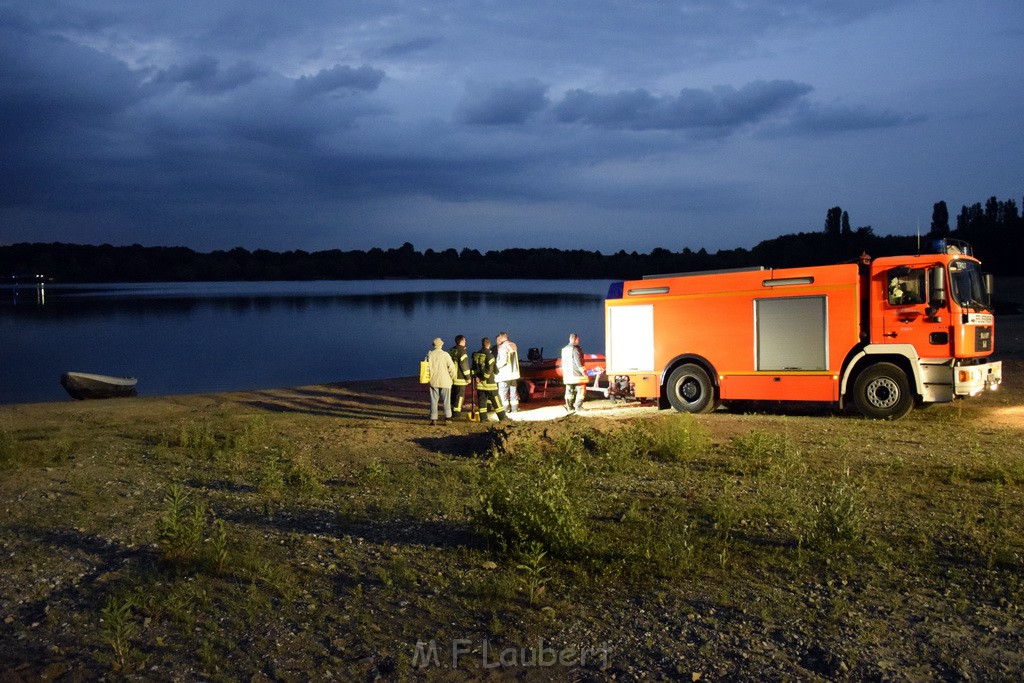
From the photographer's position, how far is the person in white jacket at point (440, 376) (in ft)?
53.9

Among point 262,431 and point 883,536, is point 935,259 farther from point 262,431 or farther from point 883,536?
point 262,431

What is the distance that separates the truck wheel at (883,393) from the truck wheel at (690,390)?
2.67m

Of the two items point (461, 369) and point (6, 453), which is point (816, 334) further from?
point (6, 453)

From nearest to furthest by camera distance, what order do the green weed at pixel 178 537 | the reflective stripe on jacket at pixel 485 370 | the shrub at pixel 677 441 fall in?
the green weed at pixel 178 537, the shrub at pixel 677 441, the reflective stripe on jacket at pixel 485 370

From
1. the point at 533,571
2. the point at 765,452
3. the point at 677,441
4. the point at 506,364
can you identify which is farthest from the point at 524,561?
the point at 506,364

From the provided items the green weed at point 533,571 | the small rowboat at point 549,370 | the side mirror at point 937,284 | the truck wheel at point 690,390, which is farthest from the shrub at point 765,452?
the small rowboat at point 549,370

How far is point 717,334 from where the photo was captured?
1730cm

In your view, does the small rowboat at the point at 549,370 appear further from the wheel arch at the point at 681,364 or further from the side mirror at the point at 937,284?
the side mirror at the point at 937,284

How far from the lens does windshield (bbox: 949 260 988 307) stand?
15.3 metres

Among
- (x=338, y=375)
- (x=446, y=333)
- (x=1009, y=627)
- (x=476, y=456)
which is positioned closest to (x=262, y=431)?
(x=476, y=456)

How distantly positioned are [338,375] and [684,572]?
134ft

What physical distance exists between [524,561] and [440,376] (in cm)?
966

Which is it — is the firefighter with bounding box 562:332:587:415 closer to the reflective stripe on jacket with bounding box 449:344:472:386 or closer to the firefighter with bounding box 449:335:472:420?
the firefighter with bounding box 449:335:472:420

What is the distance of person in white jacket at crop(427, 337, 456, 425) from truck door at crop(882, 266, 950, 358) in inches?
301
